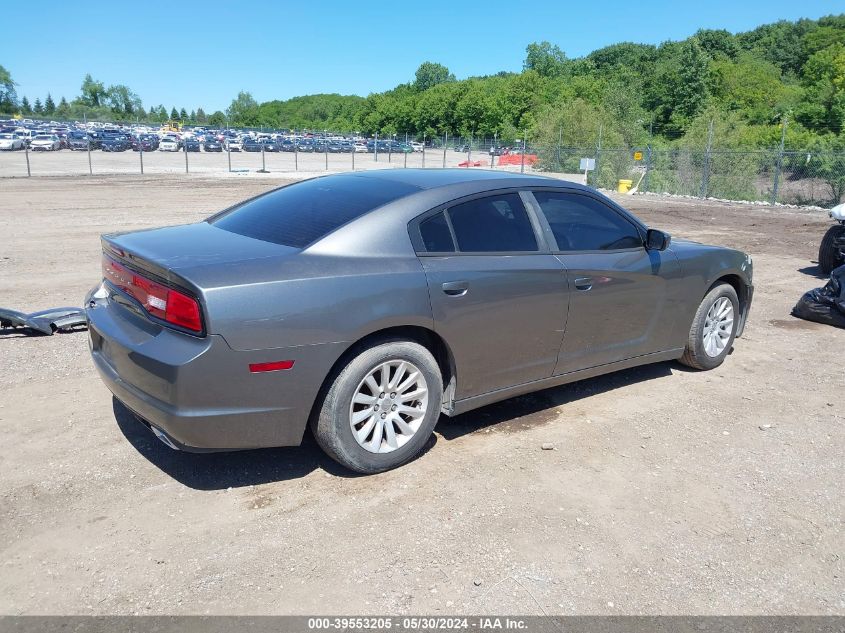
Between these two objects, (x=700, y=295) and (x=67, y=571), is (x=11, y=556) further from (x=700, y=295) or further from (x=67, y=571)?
(x=700, y=295)

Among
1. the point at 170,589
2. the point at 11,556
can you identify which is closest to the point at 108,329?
the point at 11,556

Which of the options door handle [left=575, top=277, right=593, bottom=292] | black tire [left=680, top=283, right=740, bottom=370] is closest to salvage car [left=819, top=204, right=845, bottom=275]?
black tire [left=680, top=283, right=740, bottom=370]

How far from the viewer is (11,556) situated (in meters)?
3.02

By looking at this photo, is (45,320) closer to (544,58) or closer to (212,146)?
(212,146)

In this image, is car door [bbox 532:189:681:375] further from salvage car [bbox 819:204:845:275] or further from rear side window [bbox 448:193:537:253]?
salvage car [bbox 819:204:845:275]

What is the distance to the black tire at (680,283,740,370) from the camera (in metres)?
5.55

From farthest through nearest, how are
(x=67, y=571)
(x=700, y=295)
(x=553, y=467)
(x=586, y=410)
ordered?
(x=700, y=295) < (x=586, y=410) < (x=553, y=467) < (x=67, y=571)

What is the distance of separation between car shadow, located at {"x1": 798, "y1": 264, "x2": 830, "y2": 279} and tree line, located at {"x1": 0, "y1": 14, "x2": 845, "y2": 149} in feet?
82.8

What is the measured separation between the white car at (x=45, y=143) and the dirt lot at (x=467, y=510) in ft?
189

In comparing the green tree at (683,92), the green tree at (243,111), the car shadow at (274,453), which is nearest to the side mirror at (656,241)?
the car shadow at (274,453)

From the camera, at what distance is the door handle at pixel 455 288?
152 inches

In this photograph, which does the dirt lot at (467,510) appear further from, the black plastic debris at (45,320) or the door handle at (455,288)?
the door handle at (455,288)

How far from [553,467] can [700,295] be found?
7.54 feet

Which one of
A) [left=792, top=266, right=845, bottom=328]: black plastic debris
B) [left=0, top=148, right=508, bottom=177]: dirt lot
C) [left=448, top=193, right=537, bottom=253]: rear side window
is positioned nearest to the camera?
[left=448, top=193, right=537, bottom=253]: rear side window
